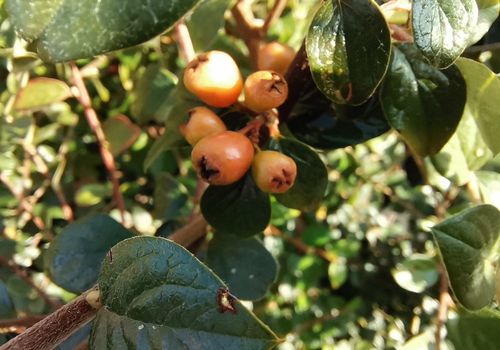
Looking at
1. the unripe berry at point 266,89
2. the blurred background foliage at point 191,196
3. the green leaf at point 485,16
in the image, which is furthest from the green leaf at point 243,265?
the green leaf at point 485,16

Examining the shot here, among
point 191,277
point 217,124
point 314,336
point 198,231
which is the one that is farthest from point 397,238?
→ point 191,277

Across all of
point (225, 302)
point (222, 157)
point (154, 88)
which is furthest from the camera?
point (154, 88)

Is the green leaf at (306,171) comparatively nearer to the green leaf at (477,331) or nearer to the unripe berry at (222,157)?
the unripe berry at (222,157)

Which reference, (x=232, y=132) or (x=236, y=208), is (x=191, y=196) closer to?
(x=236, y=208)

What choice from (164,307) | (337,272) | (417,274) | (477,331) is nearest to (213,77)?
(164,307)

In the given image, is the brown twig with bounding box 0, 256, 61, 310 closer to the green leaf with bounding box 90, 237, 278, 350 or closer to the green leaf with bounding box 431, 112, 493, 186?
the green leaf with bounding box 90, 237, 278, 350

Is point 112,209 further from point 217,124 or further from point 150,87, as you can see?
point 217,124

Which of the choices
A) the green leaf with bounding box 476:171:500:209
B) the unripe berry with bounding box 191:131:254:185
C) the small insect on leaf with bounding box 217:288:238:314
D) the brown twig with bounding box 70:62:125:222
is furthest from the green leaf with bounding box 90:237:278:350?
the brown twig with bounding box 70:62:125:222
